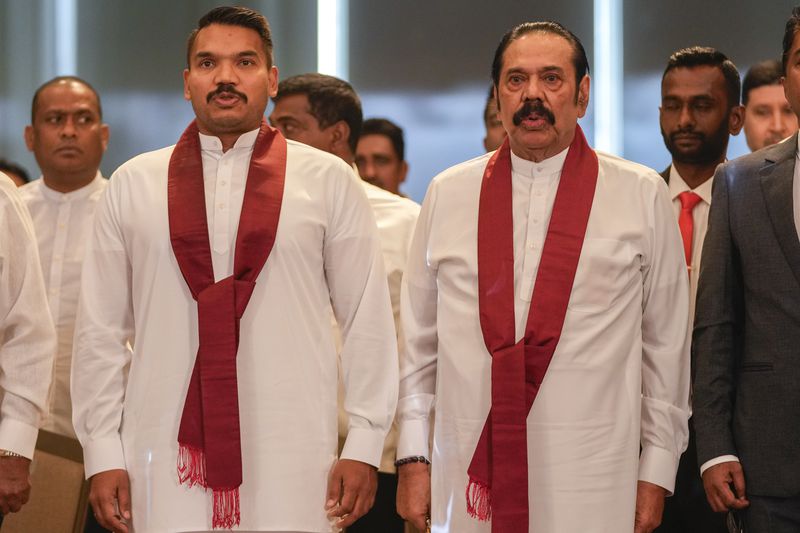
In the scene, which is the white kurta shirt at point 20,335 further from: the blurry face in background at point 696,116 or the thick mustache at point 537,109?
the blurry face in background at point 696,116

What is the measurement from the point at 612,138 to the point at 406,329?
3247mm

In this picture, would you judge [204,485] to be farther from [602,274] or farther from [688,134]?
[688,134]

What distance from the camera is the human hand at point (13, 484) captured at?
305 centimetres

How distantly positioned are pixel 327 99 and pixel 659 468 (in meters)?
2.04

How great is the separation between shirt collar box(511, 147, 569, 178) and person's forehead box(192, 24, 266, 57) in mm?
731

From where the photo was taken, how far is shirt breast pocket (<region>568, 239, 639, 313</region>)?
9.30 ft

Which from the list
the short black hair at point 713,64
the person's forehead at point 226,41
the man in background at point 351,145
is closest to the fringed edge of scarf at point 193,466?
the person's forehead at point 226,41

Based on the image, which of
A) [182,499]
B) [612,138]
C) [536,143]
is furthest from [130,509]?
[612,138]

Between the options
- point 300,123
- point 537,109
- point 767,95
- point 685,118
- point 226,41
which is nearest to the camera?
point 537,109

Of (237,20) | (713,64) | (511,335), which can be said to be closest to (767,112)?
(713,64)

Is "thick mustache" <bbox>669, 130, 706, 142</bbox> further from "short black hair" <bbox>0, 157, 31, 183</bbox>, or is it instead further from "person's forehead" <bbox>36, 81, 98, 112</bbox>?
"short black hair" <bbox>0, 157, 31, 183</bbox>

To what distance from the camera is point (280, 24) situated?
253 inches

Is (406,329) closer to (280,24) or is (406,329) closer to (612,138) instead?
(612,138)

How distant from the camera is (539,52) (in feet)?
Result: 9.89
